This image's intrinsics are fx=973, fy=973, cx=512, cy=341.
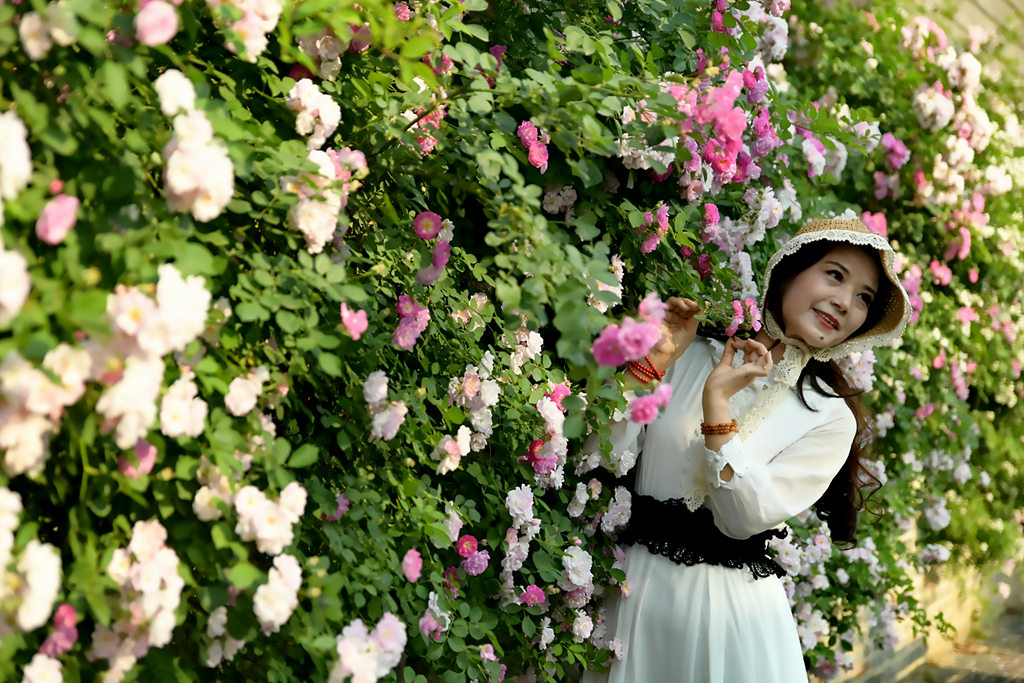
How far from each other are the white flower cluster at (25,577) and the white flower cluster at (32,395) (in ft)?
0.16

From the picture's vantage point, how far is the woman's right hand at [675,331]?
7.19 ft

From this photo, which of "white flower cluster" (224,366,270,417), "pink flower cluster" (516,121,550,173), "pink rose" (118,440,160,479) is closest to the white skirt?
"pink flower cluster" (516,121,550,173)

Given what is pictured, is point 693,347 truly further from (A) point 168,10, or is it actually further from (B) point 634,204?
(A) point 168,10

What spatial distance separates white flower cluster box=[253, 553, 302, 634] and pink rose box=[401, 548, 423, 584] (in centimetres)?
33

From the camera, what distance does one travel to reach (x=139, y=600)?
3.99ft

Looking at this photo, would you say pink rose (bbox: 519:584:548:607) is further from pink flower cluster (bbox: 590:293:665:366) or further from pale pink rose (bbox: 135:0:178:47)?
pale pink rose (bbox: 135:0:178:47)

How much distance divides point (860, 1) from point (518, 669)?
139 inches

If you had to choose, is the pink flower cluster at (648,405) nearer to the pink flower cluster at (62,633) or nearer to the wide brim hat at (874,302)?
the pink flower cluster at (62,633)

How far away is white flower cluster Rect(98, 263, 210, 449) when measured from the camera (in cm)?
111

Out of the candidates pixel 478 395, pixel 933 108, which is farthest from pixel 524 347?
pixel 933 108

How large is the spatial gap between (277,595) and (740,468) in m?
1.14

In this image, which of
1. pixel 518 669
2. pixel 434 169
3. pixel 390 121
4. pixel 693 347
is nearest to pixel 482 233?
pixel 434 169

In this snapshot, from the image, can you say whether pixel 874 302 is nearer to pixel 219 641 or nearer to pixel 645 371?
pixel 645 371

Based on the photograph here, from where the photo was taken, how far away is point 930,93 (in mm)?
4254
